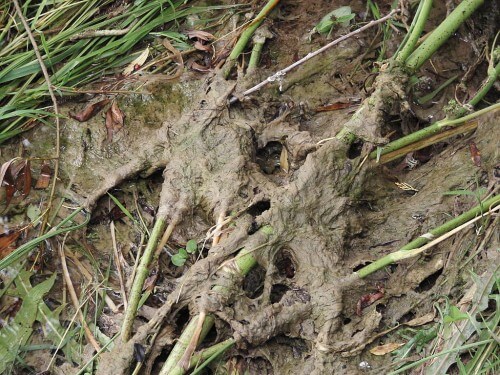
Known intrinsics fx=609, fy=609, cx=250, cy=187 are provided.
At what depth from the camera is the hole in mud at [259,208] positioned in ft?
8.12

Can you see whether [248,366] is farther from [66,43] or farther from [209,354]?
[66,43]

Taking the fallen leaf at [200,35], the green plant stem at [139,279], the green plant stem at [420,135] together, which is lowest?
the green plant stem at [139,279]

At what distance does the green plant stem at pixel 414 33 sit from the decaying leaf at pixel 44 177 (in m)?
1.63

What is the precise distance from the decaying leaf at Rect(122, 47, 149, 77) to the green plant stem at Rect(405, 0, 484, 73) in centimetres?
125

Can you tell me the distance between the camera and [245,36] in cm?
296

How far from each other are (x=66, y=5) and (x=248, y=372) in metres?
1.95

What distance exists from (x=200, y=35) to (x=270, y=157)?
77cm

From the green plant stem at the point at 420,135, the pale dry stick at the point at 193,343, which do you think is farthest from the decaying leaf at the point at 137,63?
the pale dry stick at the point at 193,343

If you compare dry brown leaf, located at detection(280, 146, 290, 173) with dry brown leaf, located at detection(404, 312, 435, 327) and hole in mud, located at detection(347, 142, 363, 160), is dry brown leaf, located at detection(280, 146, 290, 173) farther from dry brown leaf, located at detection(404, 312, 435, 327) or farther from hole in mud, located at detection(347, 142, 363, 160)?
dry brown leaf, located at detection(404, 312, 435, 327)

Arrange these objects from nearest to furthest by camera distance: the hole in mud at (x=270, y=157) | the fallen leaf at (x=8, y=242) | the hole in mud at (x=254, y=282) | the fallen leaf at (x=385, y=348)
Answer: the fallen leaf at (x=385, y=348), the hole in mud at (x=254, y=282), the fallen leaf at (x=8, y=242), the hole in mud at (x=270, y=157)

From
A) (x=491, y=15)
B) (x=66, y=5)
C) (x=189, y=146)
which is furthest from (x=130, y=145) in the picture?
(x=491, y=15)

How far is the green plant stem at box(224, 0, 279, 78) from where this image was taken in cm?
289

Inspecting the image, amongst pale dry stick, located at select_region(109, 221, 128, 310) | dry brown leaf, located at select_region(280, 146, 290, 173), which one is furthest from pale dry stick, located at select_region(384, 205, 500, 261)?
pale dry stick, located at select_region(109, 221, 128, 310)

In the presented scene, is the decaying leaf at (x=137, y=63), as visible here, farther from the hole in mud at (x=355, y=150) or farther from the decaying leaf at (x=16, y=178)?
the hole in mud at (x=355, y=150)
